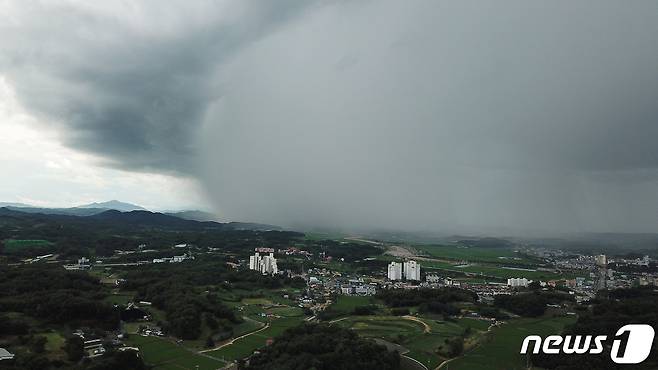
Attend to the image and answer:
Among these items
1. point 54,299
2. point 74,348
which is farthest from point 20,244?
point 74,348

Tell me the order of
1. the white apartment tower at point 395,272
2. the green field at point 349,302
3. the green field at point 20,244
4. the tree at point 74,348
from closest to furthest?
the tree at point 74,348 < the green field at point 349,302 < the green field at point 20,244 < the white apartment tower at point 395,272

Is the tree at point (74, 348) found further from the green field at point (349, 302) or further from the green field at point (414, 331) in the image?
the green field at point (349, 302)

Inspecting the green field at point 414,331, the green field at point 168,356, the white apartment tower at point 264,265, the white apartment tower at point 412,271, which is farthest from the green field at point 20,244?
the white apartment tower at point 412,271

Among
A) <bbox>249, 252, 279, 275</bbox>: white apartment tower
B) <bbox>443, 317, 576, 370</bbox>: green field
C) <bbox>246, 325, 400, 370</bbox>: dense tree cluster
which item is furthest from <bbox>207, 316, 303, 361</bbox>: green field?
<bbox>249, 252, 279, 275</bbox>: white apartment tower

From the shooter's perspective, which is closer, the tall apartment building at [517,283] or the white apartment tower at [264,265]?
the tall apartment building at [517,283]

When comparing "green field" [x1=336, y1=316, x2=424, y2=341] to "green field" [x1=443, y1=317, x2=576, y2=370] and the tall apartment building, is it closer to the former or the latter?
"green field" [x1=443, y1=317, x2=576, y2=370]

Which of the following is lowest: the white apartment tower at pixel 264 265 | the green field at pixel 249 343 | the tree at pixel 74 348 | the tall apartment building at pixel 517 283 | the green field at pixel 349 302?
the green field at pixel 249 343
